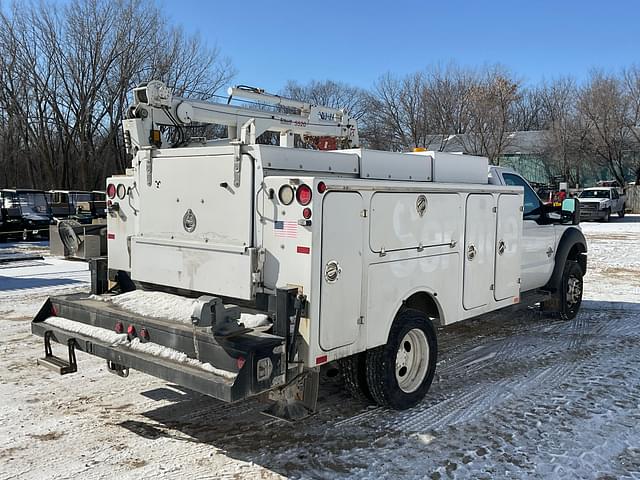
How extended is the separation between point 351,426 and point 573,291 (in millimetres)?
5308

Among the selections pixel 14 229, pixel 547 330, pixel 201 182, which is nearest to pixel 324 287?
pixel 201 182

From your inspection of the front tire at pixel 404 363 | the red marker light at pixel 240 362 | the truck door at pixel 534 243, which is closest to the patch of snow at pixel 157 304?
the red marker light at pixel 240 362

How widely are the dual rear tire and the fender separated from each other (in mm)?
3626

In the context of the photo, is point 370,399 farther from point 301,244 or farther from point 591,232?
point 591,232

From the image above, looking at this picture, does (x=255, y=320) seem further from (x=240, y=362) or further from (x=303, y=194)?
(x=303, y=194)

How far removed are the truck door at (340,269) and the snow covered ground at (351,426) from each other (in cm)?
86

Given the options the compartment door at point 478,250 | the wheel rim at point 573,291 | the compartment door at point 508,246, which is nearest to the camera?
the compartment door at point 478,250

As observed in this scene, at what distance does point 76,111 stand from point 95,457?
112 ft

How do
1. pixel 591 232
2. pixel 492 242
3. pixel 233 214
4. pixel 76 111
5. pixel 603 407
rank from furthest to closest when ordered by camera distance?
pixel 76 111, pixel 591 232, pixel 492 242, pixel 603 407, pixel 233 214

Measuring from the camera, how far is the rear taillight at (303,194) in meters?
4.18

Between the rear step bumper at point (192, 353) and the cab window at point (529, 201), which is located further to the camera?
the cab window at point (529, 201)

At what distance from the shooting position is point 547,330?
8.29 metres

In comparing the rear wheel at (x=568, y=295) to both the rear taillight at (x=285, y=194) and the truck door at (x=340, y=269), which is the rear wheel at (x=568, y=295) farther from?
the rear taillight at (x=285, y=194)

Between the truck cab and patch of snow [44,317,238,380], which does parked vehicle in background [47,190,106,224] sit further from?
patch of snow [44,317,238,380]
